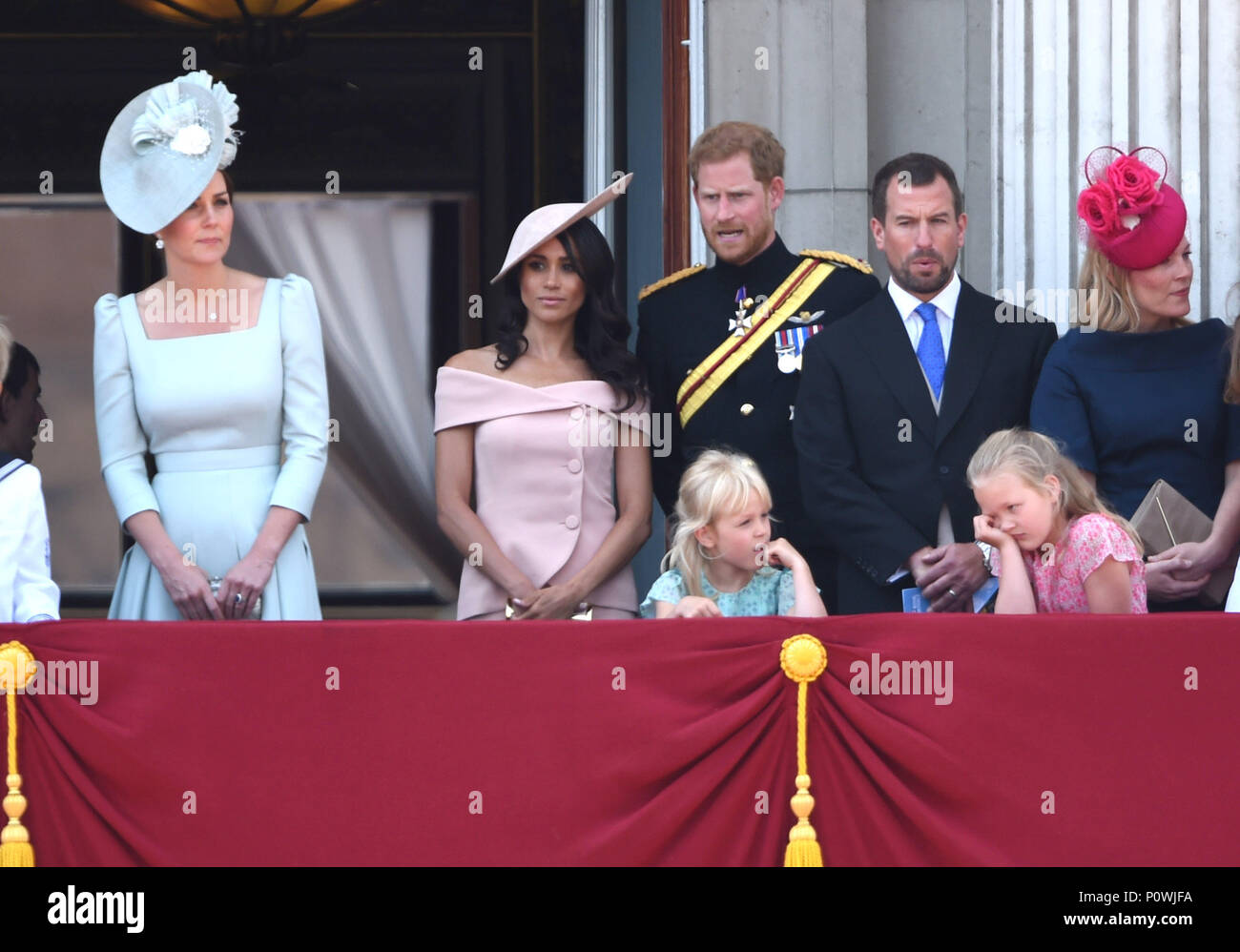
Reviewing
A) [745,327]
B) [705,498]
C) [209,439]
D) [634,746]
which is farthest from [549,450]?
[634,746]

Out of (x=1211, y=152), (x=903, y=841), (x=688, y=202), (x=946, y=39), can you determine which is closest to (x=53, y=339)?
(x=688, y=202)

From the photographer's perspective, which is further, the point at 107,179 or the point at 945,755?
the point at 107,179

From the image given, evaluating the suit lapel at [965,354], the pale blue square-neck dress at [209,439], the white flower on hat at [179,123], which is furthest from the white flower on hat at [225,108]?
the suit lapel at [965,354]

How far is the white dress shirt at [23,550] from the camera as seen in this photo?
4859 mm

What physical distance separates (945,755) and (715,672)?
488 mm

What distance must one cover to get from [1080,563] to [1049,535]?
103 millimetres

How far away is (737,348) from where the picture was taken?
18.5ft

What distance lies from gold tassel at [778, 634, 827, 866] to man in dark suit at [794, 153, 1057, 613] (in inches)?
28.0

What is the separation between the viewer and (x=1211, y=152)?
644 centimetres

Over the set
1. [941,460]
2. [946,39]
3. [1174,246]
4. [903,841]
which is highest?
[946,39]

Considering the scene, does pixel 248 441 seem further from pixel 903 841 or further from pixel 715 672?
pixel 903 841

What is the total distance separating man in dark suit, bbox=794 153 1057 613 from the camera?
5215 millimetres

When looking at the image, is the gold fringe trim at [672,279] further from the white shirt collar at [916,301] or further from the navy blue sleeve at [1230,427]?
the navy blue sleeve at [1230,427]

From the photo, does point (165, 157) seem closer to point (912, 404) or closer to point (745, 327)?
point (745, 327)
